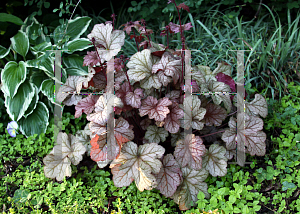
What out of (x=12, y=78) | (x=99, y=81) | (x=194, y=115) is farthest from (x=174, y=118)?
(x=12, y=78)

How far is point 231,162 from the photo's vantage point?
6.25ft

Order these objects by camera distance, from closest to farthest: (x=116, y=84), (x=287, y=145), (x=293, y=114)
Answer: (x=116, y=84) → (x=287, y=145) → (x=293, y=114)

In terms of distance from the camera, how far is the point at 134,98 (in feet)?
5.46

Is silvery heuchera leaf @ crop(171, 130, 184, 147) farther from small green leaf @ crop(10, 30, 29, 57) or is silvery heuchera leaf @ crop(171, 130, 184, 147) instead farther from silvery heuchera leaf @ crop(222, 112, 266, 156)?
small green leaf @ crop(10, 30, 29, 57)

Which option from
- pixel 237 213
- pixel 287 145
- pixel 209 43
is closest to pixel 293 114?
pixel 287 145

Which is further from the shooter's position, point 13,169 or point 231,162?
point 13,169

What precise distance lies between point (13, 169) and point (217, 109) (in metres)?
1.77

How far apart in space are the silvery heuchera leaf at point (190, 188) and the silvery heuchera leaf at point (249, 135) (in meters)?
0.29

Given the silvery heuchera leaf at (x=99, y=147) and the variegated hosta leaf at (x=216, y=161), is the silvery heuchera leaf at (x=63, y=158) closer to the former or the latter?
the silvery heuchera leaf at (x=99, y=147)

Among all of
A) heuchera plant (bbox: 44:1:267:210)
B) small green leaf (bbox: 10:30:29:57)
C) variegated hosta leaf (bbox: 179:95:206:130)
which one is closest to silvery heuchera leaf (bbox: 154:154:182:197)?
heuchera plant (bbox: 44:1:267:210)

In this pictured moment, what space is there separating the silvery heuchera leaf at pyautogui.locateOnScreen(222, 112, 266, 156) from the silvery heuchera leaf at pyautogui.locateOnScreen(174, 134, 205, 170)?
0.24 meters

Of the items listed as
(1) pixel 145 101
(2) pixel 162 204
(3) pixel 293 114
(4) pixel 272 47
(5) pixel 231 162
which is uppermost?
(1) pixel 145 101

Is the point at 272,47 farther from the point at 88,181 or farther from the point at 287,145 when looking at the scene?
the point at 88,181

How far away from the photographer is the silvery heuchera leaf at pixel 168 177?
1.66 m
